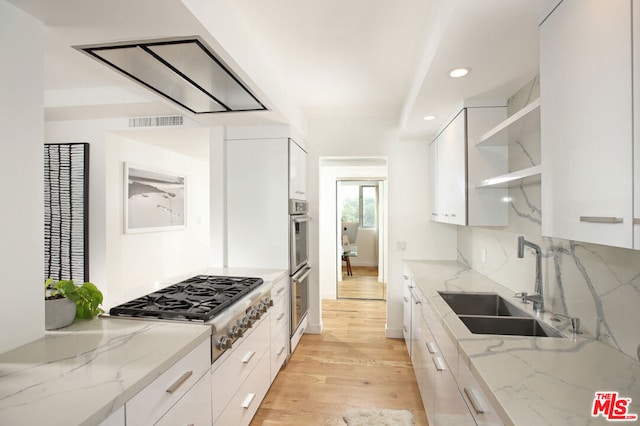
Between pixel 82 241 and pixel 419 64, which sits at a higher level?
pixel 419 64

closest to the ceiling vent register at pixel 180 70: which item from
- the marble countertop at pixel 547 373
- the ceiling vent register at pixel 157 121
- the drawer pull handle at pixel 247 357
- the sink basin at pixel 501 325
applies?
the ceiling vent register at pixel 157 121

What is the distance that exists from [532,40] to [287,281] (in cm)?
245

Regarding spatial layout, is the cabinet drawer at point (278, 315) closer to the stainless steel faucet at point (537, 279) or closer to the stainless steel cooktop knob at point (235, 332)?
the stainless steel cooktop knob at point (235, 332)

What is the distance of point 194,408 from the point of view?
131 centimetres

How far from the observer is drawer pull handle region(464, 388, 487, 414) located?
3.54ft

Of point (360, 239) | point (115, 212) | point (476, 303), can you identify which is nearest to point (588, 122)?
point (476, 303)

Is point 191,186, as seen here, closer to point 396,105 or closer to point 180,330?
point 396,105

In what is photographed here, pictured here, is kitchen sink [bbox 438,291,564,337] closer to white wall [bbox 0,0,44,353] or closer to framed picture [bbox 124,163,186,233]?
white wall [bbox 0,0,44,353]

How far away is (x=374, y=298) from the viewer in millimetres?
4926

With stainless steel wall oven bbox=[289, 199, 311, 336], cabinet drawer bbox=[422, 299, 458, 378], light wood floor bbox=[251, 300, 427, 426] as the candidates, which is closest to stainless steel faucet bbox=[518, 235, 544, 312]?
cabinet drawer bbox=[422, 299, 458, 378]

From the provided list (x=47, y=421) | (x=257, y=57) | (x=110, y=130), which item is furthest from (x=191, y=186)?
(x=47, y=421)

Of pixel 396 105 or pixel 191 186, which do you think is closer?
pixel 396 105

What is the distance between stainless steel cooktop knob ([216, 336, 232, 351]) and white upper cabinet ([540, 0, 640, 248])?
1.54 meters

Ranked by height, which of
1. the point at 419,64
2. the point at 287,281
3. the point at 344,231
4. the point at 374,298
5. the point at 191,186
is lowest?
the point at 374,298
